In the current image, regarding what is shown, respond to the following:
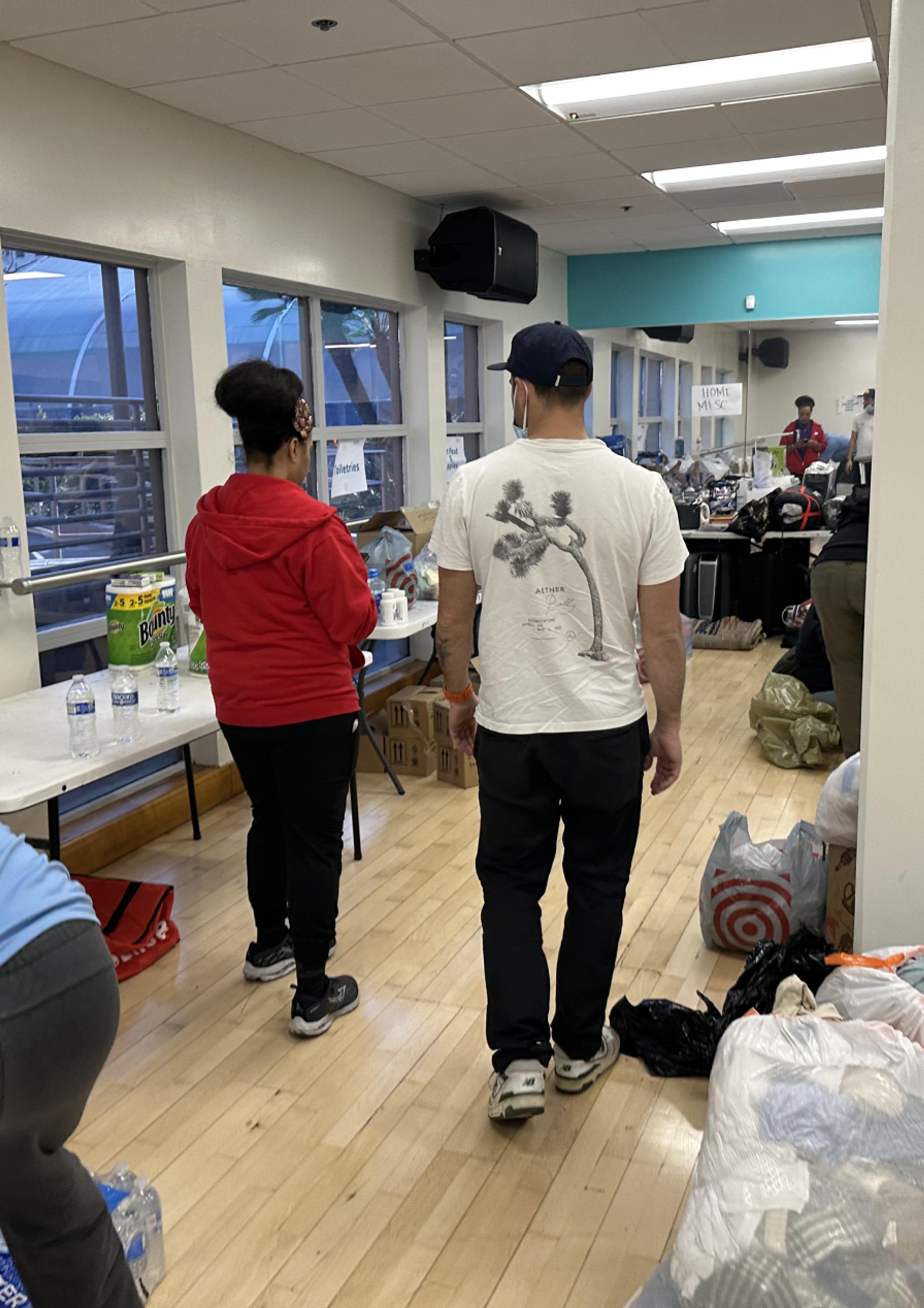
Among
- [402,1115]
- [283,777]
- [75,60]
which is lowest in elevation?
[402,1115]

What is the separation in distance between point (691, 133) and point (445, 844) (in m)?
3.00

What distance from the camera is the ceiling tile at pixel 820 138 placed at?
4594 millimetres

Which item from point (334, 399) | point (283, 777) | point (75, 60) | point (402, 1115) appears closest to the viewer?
point (402, 1115)

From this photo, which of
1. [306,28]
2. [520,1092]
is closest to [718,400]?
[306,28]

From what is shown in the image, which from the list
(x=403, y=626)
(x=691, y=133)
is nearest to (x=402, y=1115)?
(x=403, y=626)

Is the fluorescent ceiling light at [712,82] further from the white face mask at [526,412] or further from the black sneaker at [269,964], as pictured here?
the black sneaker at [269,964]

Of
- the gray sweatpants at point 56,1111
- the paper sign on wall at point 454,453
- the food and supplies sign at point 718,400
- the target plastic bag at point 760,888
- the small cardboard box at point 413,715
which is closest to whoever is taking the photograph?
the gray sweatpants at point 56,1111

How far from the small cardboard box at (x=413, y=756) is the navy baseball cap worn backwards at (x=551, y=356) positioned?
2.84 m

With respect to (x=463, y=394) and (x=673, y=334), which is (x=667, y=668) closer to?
(x=463, y=394)

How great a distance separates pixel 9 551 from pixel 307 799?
1414 millimetres

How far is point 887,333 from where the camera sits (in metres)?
2.04

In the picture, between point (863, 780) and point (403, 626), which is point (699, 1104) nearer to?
point (863, 780)

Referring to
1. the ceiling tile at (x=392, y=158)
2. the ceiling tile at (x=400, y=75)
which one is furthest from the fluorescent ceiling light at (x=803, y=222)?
the ceiling tile at (x=400, y=75)

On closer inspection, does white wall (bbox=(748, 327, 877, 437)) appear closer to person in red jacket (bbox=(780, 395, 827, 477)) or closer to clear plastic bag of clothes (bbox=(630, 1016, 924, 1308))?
person in red jacket (bbox=(780, 395, 827, 477))
